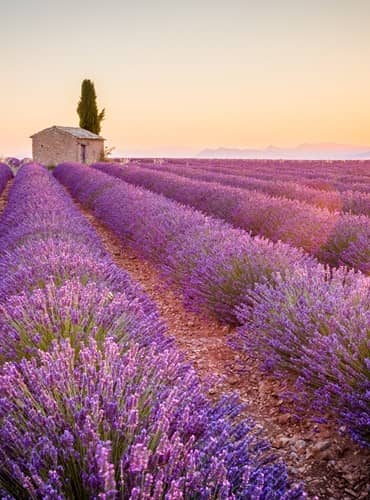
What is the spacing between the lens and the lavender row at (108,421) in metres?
1.18

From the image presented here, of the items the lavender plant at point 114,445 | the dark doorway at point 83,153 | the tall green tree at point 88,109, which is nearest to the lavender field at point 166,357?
the lavender plant at point 114,445

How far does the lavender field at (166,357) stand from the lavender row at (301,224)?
26 mm

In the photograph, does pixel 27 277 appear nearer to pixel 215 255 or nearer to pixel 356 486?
pixel 215 255

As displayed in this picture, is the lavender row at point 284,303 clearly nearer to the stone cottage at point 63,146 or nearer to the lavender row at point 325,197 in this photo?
the lavender row at point 325,197

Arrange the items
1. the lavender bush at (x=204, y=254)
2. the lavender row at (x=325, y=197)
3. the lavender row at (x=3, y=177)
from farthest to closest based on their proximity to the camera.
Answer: the lavender row at (x=3, y=177) < the lavender row at (x=325, y=197) < the lavender bush at (x=204, y=254)

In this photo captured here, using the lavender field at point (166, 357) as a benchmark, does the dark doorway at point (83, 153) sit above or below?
above

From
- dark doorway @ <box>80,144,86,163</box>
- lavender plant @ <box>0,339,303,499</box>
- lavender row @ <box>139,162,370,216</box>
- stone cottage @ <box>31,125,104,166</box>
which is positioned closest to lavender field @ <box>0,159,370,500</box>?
lavender plant @ <box>0,339,303,499</box>

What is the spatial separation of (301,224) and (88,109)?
35179 millimetres

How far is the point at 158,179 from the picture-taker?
40.8 ft

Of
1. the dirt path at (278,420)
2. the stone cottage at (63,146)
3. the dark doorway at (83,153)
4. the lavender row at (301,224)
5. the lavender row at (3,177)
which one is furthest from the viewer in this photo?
the dark doorway at (83,153)

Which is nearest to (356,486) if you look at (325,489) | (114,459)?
(325,489)

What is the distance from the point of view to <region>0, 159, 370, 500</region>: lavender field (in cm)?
124

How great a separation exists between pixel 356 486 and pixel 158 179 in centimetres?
1096

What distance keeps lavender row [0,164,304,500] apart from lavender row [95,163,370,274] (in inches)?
125
